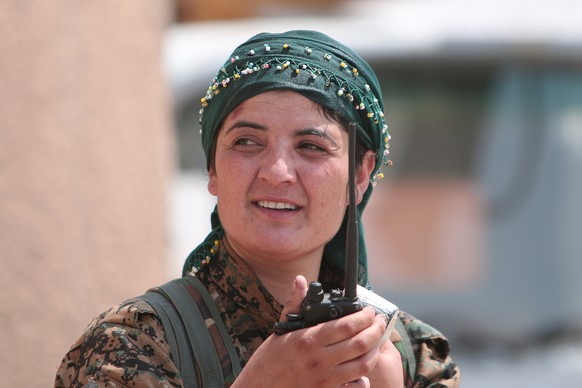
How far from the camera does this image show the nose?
250 cm

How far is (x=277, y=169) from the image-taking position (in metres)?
2.50

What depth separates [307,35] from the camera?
2.68 meters

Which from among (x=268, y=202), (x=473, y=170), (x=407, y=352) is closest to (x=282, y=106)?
(x=268, y=202)

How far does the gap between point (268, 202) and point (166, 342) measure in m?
0.36

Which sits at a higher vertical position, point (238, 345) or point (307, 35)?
point (307, 35)

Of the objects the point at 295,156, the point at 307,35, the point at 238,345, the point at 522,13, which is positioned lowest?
the point at 238,345

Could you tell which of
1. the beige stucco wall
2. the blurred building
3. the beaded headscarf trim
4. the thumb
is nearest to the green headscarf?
the beaded headscarf trim

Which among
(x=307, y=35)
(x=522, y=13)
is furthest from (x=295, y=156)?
(x=522, y=13)

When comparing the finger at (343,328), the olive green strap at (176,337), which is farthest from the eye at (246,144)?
the finger at (343,328)

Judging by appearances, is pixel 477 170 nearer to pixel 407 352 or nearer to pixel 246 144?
pixel 407 352

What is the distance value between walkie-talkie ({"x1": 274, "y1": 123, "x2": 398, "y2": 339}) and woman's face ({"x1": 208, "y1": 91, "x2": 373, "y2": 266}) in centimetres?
21

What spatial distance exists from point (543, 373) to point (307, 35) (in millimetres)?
5984

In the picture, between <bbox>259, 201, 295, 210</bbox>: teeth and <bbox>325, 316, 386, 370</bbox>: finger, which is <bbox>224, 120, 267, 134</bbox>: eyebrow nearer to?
<bbox>259, 201, 295, 210</bbox>: teeth

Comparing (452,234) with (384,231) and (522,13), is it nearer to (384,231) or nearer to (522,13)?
(384,231)
